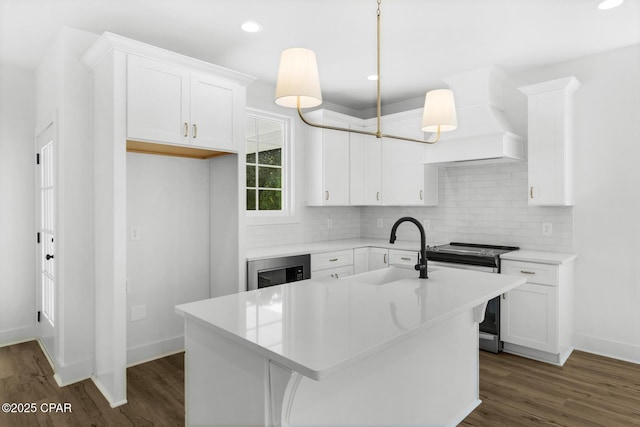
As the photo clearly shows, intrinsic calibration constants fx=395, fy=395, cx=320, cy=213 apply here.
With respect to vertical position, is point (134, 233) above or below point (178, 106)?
below

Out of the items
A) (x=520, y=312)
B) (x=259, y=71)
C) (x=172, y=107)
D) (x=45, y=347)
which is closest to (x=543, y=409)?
(x=520, y=312)

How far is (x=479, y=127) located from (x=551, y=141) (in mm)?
630

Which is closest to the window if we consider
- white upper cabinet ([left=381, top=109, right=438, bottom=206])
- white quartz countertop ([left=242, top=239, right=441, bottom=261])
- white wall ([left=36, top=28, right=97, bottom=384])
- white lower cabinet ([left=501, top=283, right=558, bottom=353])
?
white quartz countertop ([left=242, top=239, right=441, bottom=261])

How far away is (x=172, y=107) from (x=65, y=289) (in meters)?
1.58

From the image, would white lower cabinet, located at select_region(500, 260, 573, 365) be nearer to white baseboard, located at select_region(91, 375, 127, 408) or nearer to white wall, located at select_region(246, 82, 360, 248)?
white wall, located at select_region(246, 82, 360, 248)

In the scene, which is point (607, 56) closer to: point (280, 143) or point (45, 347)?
point (280, 143)

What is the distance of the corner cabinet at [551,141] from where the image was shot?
3.52 metres

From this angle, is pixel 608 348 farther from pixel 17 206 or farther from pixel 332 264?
pixel 17 206

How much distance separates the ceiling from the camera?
267 centimetres

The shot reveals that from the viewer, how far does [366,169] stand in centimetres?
→ 486

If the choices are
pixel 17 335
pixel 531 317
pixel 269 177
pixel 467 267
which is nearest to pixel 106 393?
pixel 17 335

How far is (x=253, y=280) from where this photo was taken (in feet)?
11.2

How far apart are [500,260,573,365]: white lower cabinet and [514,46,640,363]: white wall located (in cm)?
21

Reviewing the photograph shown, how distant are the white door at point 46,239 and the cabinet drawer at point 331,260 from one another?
7.38 ft
